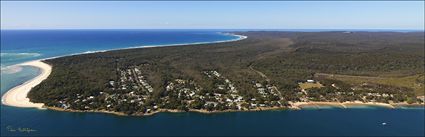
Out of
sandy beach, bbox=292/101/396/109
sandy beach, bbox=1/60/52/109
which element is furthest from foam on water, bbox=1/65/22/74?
sandy beach, bbox=292/101/396/109

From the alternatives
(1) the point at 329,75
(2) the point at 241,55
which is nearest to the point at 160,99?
(1) the point at 329,75

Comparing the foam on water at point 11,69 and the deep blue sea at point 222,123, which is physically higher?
the foam on water at point 11,69

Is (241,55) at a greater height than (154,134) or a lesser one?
greater

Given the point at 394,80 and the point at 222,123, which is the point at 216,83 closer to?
the point at 222,123

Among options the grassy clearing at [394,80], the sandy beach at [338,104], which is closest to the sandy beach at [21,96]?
the sandy beach at [338,104]

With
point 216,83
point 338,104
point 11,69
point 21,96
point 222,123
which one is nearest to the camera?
→ point 222,123

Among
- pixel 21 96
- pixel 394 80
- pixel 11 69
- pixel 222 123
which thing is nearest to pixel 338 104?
pixel 222 123

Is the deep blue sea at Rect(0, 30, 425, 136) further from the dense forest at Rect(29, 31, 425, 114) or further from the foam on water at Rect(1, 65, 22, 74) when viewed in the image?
the foam on water at Rect(1, 65, 22, 74)

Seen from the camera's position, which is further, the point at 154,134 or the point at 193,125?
the point at 193,125

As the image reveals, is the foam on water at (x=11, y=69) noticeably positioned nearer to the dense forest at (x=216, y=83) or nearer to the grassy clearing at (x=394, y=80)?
the dense forest at (x=216, y=83)

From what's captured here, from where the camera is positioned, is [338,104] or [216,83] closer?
[338,104]

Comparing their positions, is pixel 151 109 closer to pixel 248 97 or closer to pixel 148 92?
pixel 148 92
